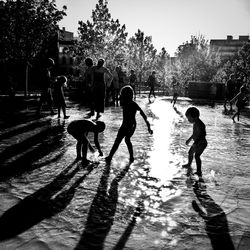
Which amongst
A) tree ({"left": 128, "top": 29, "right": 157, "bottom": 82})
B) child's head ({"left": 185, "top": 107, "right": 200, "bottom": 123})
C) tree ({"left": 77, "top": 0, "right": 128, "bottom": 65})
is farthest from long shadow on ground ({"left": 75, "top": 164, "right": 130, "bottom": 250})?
tree ({"left": 128, "top": 29, "right": 157, "bottom": 82})

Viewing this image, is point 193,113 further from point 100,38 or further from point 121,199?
point 100,38

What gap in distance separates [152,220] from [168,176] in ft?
5.77

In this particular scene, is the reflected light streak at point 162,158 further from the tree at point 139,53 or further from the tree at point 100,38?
the tree at point 139,53

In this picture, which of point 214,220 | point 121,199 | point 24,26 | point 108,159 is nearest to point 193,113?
point 108,159

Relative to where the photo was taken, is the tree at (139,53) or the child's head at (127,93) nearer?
the child's head at (127,93)

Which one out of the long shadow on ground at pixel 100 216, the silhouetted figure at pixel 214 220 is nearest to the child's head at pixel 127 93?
the long shadow on ground at pixel 100 216

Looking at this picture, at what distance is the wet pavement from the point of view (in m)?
3.35

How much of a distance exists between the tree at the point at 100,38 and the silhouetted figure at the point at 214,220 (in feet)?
82.9

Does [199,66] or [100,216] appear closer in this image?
[100,216]

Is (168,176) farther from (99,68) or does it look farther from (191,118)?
(99,68)

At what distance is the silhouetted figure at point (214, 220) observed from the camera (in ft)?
10.8

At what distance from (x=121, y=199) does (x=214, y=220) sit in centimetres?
121

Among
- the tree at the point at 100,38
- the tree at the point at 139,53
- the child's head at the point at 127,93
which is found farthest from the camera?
the tree at the point at 139,53

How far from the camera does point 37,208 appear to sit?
13.2ft
